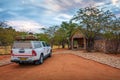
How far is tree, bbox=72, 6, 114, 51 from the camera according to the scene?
23658mm

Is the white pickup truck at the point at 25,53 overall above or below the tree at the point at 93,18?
below

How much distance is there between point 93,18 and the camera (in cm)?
2405

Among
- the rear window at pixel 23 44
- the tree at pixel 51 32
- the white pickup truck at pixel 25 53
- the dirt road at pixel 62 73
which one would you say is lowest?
the dirt road at pixel 62 73

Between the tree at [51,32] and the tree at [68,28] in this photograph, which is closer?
the tree at [68,28]

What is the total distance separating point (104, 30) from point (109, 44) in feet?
7.07

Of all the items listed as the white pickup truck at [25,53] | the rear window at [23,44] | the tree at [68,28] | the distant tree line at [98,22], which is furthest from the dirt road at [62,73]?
the tree at [68,28]

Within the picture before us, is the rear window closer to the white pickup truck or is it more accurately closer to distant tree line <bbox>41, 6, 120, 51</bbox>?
the white pickup truck

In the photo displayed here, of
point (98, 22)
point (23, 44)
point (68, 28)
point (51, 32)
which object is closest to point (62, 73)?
point (23, 44)

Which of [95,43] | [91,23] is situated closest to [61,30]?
[95,43]

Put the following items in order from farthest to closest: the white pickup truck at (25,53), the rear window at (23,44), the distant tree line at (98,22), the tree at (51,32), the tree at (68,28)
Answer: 1. the tree at (51,32)
2. the tree at (68,28)
3. the distant tree line at (98,22)
4. the rear window at (23,44)
5. the white pickup truck at (25,53)

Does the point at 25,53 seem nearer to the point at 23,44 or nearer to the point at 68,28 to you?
the point at 23,44

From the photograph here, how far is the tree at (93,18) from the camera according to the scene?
23658 millimetres

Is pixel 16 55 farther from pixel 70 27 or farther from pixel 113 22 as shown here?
pixel 70 27

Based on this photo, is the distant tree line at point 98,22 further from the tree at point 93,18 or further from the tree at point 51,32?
the tree at point 51,32
